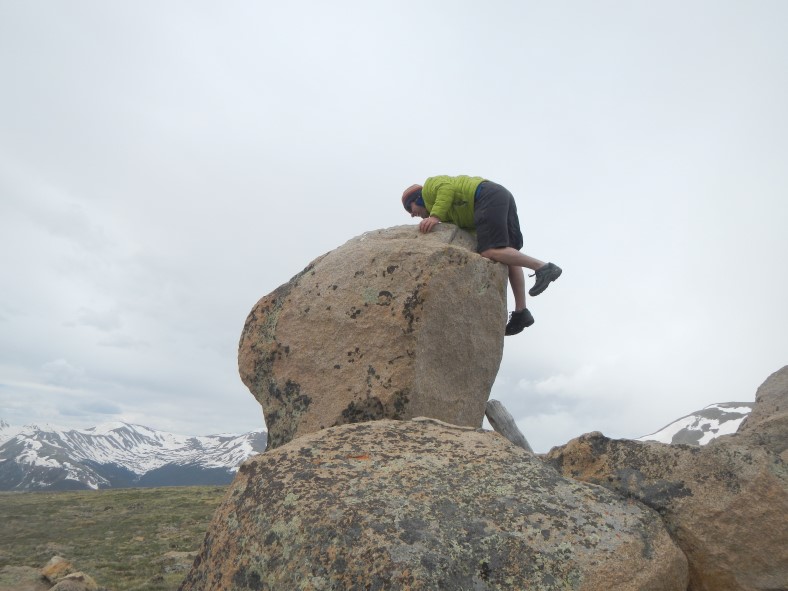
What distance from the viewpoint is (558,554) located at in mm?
4215

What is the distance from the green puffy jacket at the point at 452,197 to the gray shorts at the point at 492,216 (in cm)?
16

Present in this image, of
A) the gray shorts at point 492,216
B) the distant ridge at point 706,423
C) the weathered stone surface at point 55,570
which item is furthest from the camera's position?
the distant ridge at point 706,423

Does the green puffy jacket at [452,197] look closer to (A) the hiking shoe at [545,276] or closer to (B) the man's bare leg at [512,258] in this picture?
(B) the man's bare leg at [512,258]

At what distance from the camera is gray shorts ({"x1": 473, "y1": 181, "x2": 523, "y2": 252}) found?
9.23 m

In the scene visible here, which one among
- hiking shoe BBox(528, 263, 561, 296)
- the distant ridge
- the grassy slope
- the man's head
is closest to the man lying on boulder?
hiking shoe BBox(528, 263, 561, 296)

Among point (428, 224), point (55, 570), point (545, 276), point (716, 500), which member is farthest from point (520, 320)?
point (55, 570)

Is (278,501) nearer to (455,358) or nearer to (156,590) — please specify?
(455,358)

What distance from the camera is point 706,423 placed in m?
163

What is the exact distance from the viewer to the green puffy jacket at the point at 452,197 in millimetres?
9555

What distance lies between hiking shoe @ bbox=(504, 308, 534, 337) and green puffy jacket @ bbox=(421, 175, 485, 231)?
6.17 ft

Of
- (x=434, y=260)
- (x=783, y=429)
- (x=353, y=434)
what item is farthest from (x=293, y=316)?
(x=783, y=429)

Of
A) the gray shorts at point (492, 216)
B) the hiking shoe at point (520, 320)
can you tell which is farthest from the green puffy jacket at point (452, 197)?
the hiking shoe at point (520, 320)

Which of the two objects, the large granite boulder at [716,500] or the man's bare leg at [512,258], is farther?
the man's bare leg at [512,258]

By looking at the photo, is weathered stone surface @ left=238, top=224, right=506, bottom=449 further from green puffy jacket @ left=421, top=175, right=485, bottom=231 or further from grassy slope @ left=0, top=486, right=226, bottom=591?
grassy slope @ left=0, top=486, right=226, bottom=591
